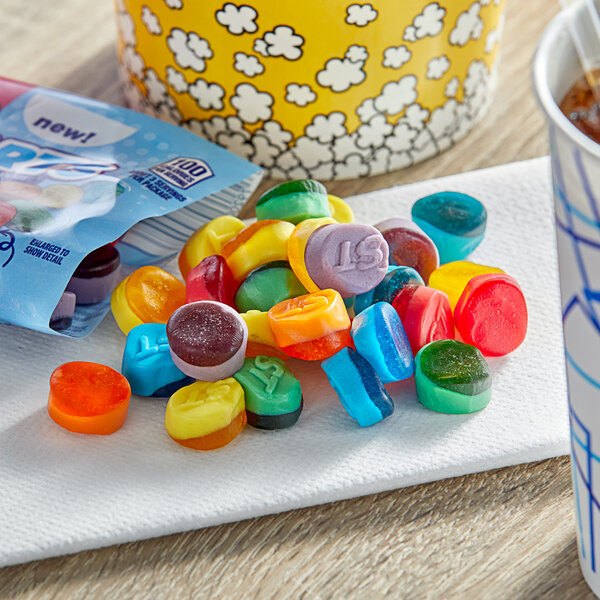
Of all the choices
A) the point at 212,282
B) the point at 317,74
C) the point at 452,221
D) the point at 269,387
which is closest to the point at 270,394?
the point at 269,387

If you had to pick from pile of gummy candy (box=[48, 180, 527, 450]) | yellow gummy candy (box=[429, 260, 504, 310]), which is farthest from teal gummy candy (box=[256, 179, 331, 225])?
yellow gummy candy (box=[429, 260, 504, 310])

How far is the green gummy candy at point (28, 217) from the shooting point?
2.33ft

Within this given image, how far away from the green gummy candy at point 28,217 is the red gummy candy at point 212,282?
13 cm

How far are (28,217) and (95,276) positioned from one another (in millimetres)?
72

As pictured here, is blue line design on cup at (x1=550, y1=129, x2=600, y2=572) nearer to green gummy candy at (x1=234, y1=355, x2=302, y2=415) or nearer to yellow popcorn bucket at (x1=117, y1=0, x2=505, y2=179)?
green gummy candy at (x1=234, y1=355, x2=302, y2=415)

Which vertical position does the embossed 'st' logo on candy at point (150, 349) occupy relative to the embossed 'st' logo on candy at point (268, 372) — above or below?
above

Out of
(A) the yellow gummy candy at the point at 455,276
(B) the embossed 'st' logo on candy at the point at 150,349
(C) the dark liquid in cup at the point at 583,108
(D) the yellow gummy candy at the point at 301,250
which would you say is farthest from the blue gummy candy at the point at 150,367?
(C) the dark liquid in cup at the point at 583,108

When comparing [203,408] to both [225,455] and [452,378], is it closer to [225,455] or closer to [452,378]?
[225,455]

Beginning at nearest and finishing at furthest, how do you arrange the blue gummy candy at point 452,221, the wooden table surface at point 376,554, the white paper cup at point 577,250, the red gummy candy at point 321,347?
the white paper cup at point 577,250, the wooden table surface at point 376,554, the red gummy candy at point 321,347, the blue gummy candy at point 452,221

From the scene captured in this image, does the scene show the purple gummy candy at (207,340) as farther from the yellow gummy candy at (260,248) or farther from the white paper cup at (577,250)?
the white paper cup at (577,250)

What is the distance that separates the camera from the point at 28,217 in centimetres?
72

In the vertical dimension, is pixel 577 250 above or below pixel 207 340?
above

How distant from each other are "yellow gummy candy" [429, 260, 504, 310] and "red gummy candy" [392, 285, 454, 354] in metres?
0.03

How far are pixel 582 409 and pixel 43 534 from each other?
0.34 metres
